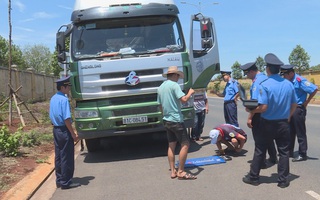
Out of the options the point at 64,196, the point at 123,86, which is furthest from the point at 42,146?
the point at 64,196

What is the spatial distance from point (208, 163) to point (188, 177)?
1.04 m

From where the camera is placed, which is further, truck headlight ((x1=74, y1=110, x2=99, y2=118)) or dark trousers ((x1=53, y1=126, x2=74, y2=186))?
truck headlight ((x1=74, y1=110, x2=99, y2=118))

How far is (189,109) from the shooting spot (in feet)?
24.5

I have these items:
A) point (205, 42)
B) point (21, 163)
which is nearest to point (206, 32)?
point (205, 42)

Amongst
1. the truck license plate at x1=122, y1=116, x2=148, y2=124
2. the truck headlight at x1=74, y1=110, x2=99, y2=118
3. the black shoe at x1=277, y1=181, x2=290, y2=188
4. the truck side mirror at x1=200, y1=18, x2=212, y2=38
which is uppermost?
the truck side mirror at x1=200, y1=18, x2=212, y2=38

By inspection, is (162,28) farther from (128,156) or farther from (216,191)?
(216,191)

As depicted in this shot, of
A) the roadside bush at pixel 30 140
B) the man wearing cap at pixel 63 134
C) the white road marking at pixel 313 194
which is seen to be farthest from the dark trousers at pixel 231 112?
the roadside bush at pixel 30 140

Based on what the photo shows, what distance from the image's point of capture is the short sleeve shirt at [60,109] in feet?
18.4

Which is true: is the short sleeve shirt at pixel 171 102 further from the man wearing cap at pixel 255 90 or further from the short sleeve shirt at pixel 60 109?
the short sleeve shirt at pixel 60 109

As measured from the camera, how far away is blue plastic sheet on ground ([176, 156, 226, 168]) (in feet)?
22.2

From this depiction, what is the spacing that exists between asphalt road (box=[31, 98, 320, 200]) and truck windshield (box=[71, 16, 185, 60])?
7.57ft

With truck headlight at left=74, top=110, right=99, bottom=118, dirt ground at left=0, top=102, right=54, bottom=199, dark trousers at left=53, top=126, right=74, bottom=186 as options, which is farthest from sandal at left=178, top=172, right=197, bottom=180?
dirt ground at left=0, top=102, right=54, bottom=199

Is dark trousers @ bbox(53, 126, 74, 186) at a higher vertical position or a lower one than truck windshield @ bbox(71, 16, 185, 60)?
lower

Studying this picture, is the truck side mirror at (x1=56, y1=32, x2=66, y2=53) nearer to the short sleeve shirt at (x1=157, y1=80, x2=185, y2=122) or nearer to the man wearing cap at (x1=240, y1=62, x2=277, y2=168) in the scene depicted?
the short sleeve shirt at (x1=157, y1=80, x2=185, y2=122)
